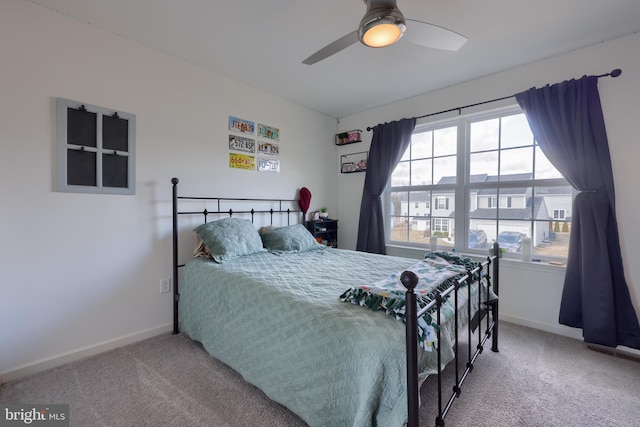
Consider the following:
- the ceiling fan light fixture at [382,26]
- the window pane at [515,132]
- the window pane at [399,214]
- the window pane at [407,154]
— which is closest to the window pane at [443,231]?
the window pane at [399,214]

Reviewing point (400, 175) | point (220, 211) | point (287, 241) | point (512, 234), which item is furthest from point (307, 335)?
point (400, 175)

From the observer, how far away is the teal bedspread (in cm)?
106

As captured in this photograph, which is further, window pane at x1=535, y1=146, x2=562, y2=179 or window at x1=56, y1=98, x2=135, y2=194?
window pane at x1=535, y1=146, x2=562, y2=179

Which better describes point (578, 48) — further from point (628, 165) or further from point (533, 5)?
point (628, 165)

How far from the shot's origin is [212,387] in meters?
1.69

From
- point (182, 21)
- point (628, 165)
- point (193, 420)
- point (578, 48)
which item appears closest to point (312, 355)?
point (193, 420)

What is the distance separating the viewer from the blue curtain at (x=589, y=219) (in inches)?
80.5

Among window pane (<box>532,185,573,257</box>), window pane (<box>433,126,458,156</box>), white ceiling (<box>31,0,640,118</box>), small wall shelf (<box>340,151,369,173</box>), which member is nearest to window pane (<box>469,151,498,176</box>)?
window pane (<box>433,126,458,156</box>)

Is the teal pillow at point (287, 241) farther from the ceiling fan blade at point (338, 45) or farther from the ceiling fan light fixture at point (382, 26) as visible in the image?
the ceiling fan light fixture at point (382, 26)

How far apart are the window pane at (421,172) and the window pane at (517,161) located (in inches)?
29.4

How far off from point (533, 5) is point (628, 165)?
1.44 meters

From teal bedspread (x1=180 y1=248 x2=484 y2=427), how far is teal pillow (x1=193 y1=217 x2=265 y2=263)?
0.35 ft

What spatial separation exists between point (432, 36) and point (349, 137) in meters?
2.21

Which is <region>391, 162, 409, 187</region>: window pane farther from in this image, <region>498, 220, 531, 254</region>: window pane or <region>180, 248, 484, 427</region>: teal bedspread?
<region>180, 248, 484, 427</region>: teal bedspread
